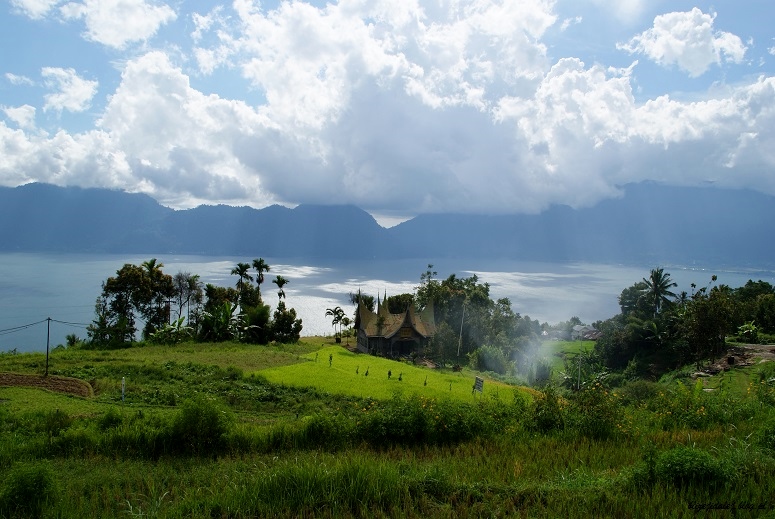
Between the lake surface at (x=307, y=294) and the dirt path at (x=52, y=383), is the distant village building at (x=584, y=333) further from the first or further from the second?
the dirt path at (x=52, y=383)

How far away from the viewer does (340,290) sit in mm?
119750

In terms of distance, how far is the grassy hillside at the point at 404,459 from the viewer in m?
5.77

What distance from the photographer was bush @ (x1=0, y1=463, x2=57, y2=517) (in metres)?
5.88

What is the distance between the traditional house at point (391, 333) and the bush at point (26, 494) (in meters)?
38.3

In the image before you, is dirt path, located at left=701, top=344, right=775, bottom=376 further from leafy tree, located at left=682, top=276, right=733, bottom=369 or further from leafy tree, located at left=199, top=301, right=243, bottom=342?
leafy tree, located at left=199, top=301, right=243, bottom=342

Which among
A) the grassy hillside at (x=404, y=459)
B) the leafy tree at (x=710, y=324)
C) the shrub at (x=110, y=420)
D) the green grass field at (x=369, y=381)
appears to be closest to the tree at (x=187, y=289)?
the green grass field at (x=369, y=381)

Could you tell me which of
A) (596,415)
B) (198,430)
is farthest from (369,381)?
(596,415)

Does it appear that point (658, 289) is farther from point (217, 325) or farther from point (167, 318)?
point (167, 318)

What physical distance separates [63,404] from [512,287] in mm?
126954

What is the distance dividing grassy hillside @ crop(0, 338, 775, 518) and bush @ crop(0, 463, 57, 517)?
0.01 metres

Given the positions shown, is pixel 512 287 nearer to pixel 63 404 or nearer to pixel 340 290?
pixel 340 290

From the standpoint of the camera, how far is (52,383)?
2017cm

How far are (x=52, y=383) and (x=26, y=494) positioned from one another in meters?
17.0

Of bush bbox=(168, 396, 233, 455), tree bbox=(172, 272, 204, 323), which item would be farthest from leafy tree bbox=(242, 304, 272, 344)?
bush bbox=(168, 396, 233, 455)
